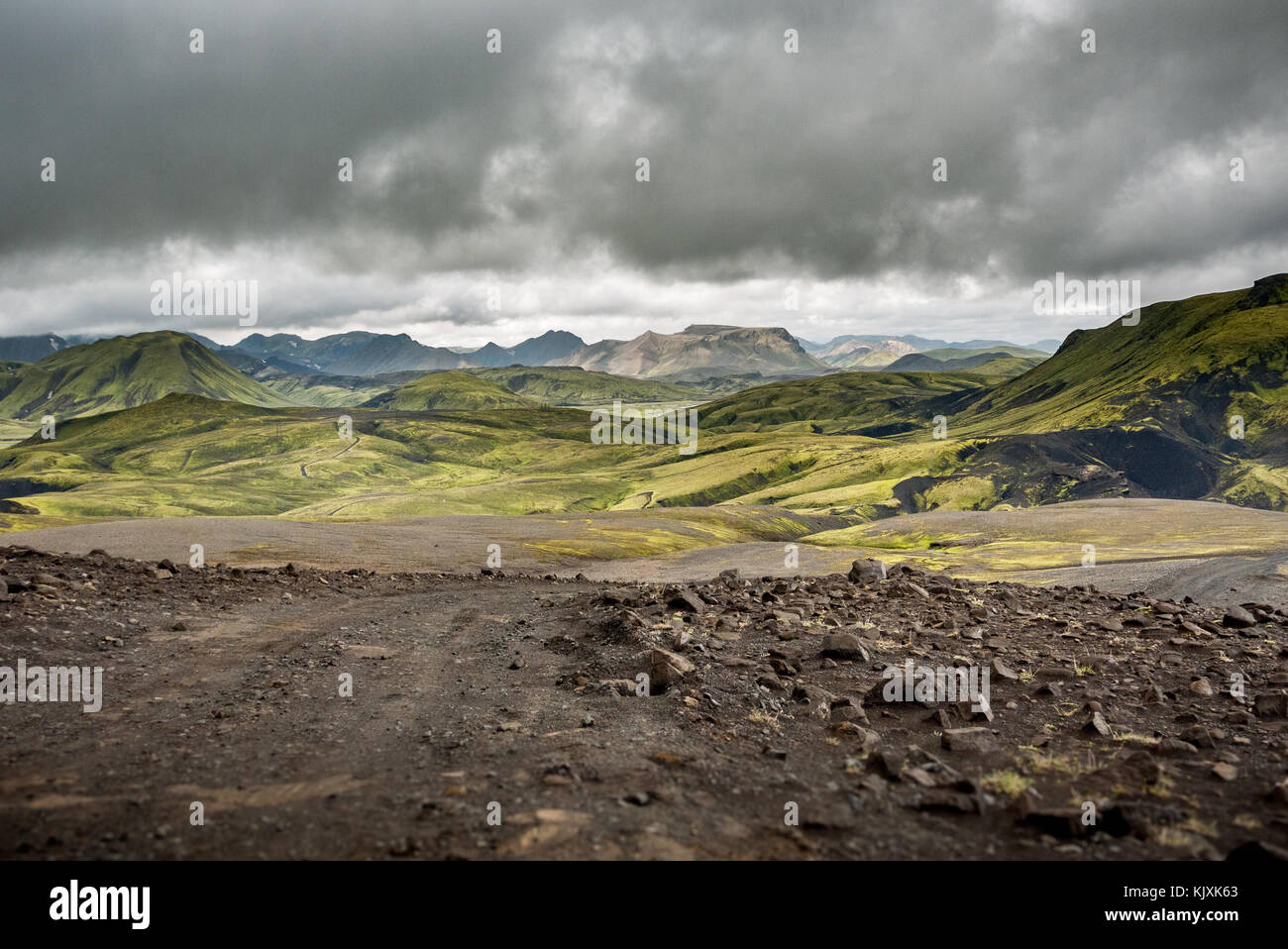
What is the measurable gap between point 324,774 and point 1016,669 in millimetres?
20024

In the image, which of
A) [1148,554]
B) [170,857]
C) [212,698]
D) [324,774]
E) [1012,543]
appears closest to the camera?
[170,857]

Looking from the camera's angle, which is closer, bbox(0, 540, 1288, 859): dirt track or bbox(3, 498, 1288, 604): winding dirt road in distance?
bbox(0, 540, 1288, 859): dirt track

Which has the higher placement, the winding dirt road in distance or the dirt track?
the dirt track

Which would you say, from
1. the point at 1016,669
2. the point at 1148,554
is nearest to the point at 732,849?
the point at 1016,669

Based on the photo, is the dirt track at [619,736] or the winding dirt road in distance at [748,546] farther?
the winding dirt road in distance at [748,546]

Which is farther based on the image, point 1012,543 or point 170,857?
point 1012,543

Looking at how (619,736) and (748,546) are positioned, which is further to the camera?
(748,546)

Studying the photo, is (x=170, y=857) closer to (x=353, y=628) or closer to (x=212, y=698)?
(x=212, y=698)

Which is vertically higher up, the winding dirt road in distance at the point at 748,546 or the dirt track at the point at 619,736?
the dirt track at the point at 619,736

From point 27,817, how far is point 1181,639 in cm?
3209

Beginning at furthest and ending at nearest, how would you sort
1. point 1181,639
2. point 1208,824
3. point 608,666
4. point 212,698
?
point 1181,639 → point 608,666 → point 212,698 → point 1208,824

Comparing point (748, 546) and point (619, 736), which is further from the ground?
point (619, 736)
